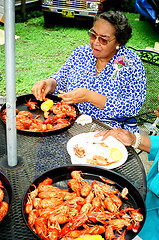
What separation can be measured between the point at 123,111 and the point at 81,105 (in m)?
0.52

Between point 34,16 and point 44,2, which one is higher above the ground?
point 44,2

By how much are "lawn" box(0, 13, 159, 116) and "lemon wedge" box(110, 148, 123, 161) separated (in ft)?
6.86

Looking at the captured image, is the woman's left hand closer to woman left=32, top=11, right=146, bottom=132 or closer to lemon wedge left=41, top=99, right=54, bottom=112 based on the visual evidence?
woman left=32, top=11, right=146, bottom=132

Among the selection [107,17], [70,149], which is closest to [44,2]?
[107,17]

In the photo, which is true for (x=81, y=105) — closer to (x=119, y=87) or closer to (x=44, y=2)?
(x=119, y=87)

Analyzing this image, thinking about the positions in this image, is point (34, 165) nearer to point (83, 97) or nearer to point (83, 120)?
point (83, 120)

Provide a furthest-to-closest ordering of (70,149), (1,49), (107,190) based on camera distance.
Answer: (1,49), (70,149), (107,190)

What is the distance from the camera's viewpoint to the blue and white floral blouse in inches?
115

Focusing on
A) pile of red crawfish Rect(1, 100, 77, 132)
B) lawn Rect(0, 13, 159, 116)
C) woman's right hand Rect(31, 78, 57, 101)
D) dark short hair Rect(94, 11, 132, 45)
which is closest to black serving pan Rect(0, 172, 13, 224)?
pile of red crawfish Rect(1, 100, 77, 132)

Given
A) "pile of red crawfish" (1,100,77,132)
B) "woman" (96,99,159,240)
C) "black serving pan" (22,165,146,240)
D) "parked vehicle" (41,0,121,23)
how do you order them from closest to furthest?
"black serving pan" (22,165,146,240) → "woman" (96,99,159,240) → "pile of red crawfish" (1,100,77,132) → "parked vehicle" (41,0,121,23)

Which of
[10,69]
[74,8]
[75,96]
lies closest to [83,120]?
[75,96]

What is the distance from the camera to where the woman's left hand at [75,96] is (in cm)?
255

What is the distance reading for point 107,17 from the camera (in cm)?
283

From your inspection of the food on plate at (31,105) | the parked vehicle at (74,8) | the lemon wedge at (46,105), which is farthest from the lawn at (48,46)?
the food on plate at (31,105)
